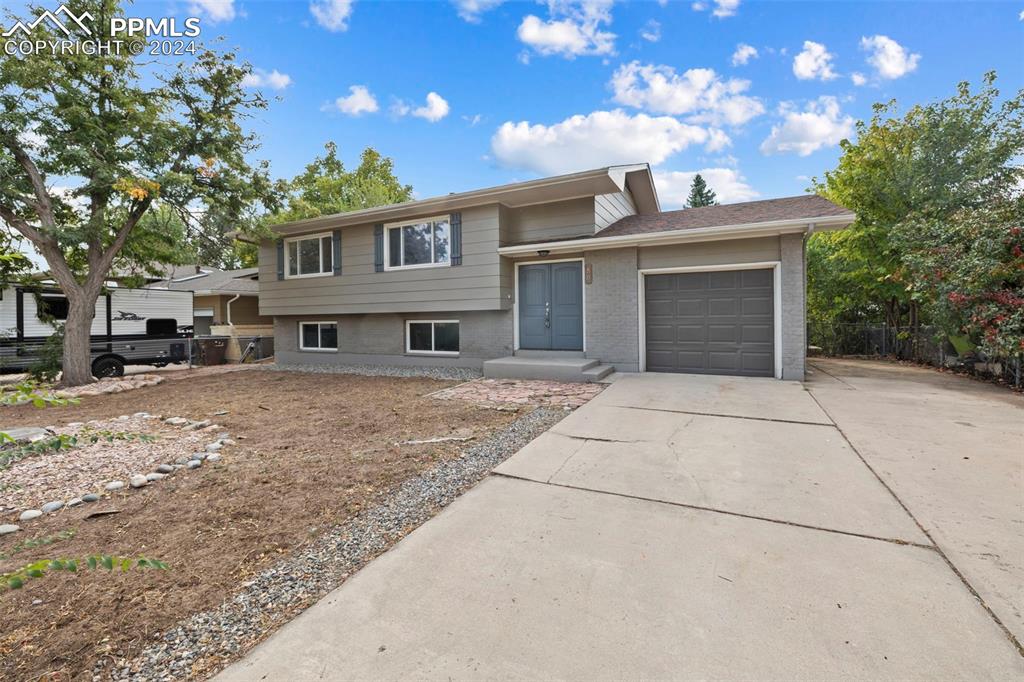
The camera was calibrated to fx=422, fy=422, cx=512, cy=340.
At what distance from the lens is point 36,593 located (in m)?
2.05

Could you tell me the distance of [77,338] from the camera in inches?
366

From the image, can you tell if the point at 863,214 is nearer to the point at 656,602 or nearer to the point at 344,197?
the point at 656,602

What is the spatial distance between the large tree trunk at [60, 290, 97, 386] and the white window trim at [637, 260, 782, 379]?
39.5 ft

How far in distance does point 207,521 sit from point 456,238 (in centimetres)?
775

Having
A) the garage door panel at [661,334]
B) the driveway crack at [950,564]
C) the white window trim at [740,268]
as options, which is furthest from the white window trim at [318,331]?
the driveway crack at [950,564]

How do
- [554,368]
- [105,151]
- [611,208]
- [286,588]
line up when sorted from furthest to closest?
[611,208] < [105,151] < [554,368] < [286,588]

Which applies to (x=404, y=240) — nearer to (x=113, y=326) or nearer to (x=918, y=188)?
(x=113, y=326)

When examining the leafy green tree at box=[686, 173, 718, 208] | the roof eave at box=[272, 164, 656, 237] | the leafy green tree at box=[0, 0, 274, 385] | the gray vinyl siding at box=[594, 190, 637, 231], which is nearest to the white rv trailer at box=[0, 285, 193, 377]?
the leafy green tree at box=[0, 0, 274, 385]

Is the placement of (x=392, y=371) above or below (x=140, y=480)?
above

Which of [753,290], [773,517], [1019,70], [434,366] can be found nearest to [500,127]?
[434,366]

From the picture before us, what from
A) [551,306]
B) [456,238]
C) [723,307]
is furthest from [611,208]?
[456,238]

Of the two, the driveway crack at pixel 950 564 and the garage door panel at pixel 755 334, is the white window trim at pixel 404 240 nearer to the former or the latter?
the garage door panel at pixel 755 334

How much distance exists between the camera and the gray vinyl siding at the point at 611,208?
9232mm

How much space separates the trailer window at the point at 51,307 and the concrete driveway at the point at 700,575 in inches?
538
